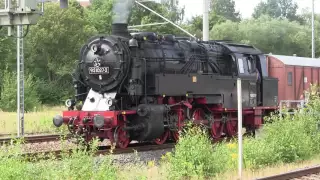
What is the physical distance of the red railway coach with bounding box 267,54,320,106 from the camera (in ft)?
83.7

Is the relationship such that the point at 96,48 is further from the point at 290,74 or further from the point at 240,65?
the point at 290,74

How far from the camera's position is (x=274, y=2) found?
132m

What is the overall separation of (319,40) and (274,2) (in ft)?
225

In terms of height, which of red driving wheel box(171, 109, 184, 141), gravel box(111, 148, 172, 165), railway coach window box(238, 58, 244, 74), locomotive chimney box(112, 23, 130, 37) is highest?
locomotive chimney box(112, 23, 130, 37)

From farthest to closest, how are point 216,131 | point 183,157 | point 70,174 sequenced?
1. point 216,131
2. point 183,157
3. point 70,174

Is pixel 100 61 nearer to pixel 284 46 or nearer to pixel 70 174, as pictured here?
pixel 70 174

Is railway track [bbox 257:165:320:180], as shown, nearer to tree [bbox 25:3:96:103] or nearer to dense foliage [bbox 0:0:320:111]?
dense foliage [bbox 0:0:320:111]

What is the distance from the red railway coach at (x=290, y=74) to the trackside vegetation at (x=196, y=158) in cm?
960

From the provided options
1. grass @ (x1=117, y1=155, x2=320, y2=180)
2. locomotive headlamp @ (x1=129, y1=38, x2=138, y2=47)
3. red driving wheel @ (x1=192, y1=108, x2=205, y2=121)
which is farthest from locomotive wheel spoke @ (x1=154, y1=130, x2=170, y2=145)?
grass @ (x1=117, y1=155, x2=320, y2=180)

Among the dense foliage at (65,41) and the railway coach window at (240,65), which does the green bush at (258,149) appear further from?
the dense foliage at (65,41)

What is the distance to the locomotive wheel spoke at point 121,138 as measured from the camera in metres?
14.6

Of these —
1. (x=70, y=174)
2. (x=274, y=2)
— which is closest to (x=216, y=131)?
(x=70, y=174)

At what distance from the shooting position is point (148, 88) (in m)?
15.3

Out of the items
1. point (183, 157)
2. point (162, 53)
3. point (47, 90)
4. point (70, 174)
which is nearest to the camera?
point (70, 174)
